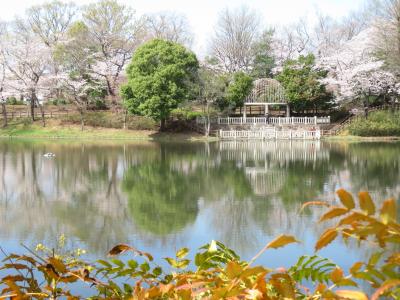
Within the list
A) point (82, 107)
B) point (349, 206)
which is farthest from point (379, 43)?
point (349, 206)

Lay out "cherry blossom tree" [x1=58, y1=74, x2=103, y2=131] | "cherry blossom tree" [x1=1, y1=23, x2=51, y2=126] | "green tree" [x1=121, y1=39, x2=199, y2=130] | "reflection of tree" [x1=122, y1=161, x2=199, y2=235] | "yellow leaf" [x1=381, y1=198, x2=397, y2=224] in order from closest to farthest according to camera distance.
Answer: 1. "yellow leaf" [x1=381, y1=198, x2=397, y2=224]
2. "reflection of tree" [x1=122, y1=161, x2=199, y2=235]
3. "green tree" [x1=121, y1=39, x2=199, y2=130]
4. "cherry blossom tree" [x1=1, y1=23, x2=51, y2=126]
5. "cherry blossom tree" [x1=58, y1=74, x2=103, y2=131]

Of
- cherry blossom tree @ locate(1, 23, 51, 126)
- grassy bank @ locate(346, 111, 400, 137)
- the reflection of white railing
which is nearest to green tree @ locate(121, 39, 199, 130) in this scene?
the reflection of white railing

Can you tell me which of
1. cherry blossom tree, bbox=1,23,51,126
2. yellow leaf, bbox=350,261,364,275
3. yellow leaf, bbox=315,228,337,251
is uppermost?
cherry blossom tree, bbox=1,23,51,126

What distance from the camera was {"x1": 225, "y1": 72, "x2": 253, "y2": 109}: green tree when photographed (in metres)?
29.8

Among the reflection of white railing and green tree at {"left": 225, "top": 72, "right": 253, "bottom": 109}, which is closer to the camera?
green tree at {"left": 225, "top": 72, "right": 253, "bottom": 109}

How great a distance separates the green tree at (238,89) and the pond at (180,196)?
34.6ft

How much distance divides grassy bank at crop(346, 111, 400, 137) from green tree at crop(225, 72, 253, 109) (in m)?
6.45

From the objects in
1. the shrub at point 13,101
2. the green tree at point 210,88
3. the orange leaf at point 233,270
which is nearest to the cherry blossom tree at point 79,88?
the shrub at point 13,101

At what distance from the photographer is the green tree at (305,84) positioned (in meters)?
30.5

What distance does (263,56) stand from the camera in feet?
129

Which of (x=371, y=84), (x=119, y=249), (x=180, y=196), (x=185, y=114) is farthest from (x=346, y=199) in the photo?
(x=185, y=114)

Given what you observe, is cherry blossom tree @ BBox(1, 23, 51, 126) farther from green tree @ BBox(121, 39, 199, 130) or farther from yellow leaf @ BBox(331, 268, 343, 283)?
yellow leaf @ BBox(331, 268, 343, 283)

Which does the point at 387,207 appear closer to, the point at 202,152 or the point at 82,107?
the point at 202,152

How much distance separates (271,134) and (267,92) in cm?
324
